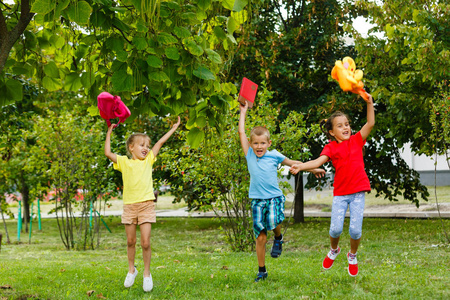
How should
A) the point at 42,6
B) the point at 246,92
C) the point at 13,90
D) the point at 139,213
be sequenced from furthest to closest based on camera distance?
1. the point at 246,92
2. the point at 139,213
3. the point at 13,90
4. the point at 42,6

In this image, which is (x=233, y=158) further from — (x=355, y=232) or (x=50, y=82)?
(x=50, y=82)

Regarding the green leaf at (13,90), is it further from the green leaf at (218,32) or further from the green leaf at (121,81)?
the green leaf at (218,32)

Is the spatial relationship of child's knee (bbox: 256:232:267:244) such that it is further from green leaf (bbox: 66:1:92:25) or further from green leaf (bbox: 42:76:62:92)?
green leaf (bbox: 66:1:92:25)

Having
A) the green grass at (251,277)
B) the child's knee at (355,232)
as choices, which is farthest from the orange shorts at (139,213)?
the child's knee at (355,232)

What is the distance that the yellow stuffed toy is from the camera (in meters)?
4.52

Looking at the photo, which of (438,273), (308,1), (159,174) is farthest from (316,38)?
(438,273)

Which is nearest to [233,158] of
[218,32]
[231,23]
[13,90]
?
[13,90]

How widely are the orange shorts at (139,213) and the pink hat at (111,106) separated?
103cm

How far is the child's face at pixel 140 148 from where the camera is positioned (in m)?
5.15

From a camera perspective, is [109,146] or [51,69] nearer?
[51,69]

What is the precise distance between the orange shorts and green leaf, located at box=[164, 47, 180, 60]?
1.92 meters

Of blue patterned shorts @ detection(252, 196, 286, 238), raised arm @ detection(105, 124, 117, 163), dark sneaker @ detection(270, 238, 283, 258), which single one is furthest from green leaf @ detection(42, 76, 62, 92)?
dark sneaker @ detection(270, 238, 283, 258)

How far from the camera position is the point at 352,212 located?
5027 millimetres

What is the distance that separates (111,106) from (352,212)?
8.89ft
